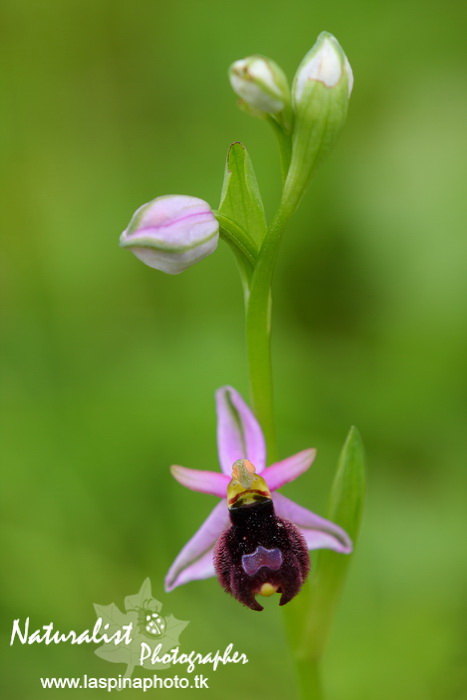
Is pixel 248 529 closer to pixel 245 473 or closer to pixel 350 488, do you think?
pixel 245 473

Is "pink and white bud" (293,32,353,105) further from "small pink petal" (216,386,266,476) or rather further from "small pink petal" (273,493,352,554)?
"small pink petal" (273,493,352,554)

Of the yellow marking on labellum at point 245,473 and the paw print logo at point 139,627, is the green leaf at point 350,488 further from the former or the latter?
the paw print logo at point 139,627

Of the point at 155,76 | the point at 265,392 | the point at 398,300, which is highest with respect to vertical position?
the point at 155,76

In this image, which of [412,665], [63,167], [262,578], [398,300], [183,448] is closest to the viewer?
[262,578]

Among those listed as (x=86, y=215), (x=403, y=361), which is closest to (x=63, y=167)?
(x=86, y=215)

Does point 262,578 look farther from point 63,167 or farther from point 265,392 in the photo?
point 63,167

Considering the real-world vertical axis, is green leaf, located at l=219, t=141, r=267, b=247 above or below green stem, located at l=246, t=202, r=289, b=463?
above

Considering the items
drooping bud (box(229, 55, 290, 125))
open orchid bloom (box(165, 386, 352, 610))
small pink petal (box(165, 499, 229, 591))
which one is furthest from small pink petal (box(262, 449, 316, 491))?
drooping bud (box(229, 55, 290, 125))

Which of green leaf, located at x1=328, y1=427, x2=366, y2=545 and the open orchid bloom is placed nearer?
the open orchid bloom
